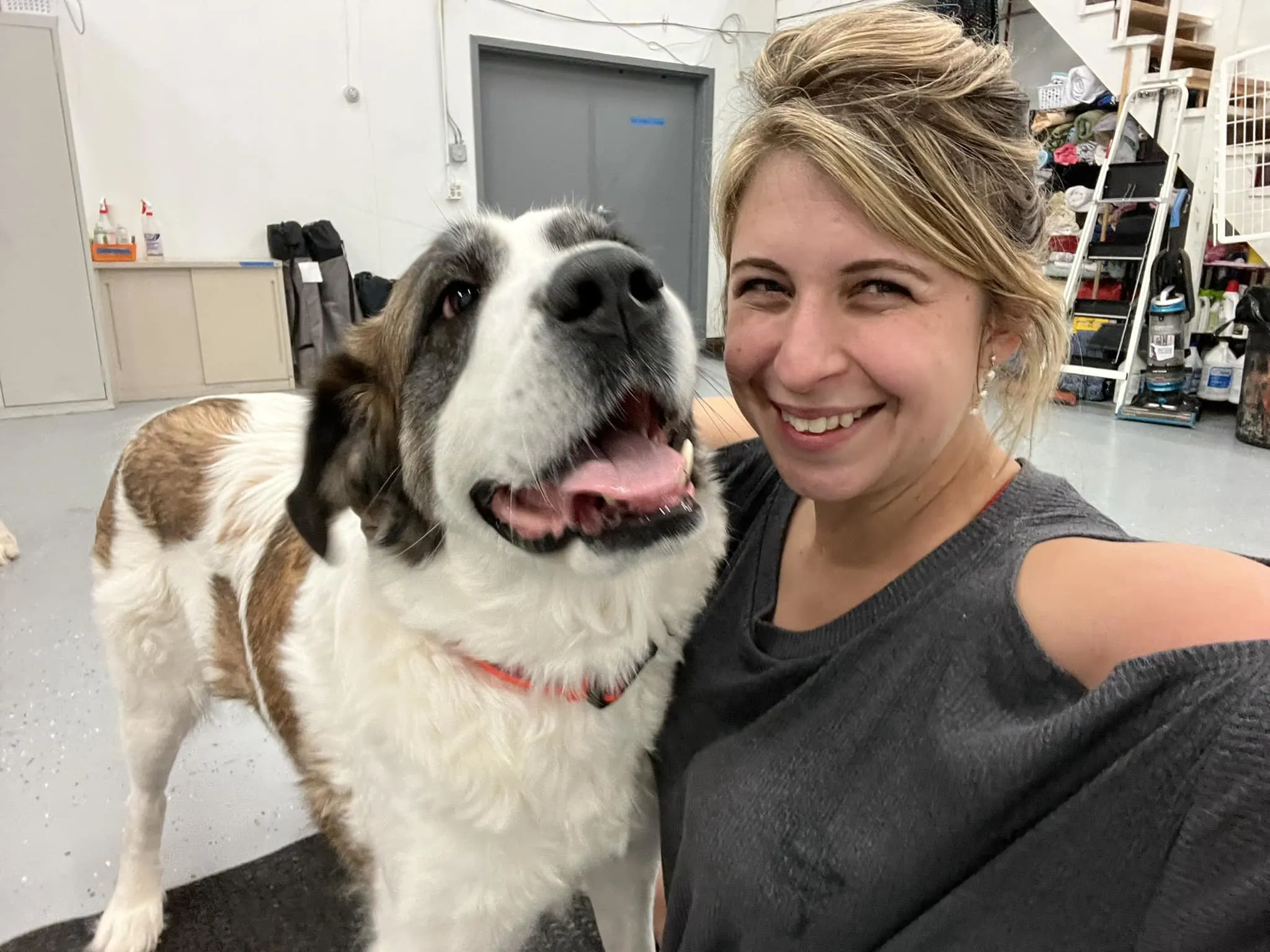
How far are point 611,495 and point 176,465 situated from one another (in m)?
1.23

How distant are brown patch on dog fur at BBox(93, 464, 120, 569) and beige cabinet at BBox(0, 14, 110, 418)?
489 cm

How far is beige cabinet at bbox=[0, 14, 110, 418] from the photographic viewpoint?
212 inches

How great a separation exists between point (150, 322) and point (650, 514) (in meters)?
6.48

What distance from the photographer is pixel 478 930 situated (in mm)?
1168

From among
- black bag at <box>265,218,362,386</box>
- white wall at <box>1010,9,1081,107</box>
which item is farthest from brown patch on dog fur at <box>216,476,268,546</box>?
white wall at <box>1010,9,1081,107</box>

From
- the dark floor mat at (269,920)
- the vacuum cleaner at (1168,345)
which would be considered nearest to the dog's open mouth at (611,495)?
the dark floor mat at (269,920)

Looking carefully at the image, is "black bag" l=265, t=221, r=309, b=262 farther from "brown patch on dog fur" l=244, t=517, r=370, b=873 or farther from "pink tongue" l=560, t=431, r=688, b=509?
"pink tongue" l=560, t=431, r=688, b=509

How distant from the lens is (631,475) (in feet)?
3.47

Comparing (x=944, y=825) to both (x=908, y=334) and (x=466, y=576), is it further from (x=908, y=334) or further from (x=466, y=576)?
(x=466, y=576)

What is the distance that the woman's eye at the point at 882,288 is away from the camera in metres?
1.02

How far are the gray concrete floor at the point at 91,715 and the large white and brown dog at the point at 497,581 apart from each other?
0.99 feet

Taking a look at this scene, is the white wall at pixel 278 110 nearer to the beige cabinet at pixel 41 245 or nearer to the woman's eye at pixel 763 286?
the beige cabinet at pixel 41 245

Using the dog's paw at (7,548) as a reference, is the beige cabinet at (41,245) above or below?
above

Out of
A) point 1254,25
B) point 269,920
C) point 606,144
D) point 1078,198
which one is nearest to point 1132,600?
point 269,920
